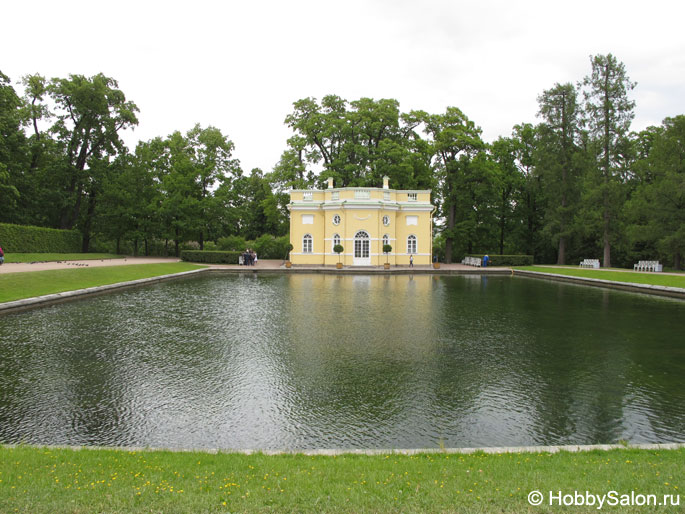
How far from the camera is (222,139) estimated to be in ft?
130

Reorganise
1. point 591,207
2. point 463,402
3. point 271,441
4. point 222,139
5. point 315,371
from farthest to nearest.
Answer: point 222,139
point 591,207
point 315,371
point 463,402
point 271,441

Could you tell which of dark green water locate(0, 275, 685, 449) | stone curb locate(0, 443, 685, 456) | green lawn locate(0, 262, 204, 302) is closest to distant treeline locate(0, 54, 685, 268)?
green lawn locate(0, 262, 204, 302)

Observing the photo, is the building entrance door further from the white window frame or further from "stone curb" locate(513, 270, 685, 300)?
"stone curb" locate(513, 270, 685, 300)

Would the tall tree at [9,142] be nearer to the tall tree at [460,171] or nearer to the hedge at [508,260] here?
the tall tree at [460,171]

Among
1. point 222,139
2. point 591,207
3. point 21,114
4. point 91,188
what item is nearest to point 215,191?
point 222,139

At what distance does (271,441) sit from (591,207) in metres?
34.6

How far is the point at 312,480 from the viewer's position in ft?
10.7

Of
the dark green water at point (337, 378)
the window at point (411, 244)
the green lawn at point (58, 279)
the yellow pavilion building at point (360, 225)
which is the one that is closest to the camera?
the dark green water at point (337, 378)

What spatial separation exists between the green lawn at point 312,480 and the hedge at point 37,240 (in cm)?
3048

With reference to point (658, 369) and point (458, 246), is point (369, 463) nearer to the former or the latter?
point (658, 369)

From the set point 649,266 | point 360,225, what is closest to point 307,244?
point 360,225

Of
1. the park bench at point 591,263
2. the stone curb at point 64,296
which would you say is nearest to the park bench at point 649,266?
the park bench at point 591,263

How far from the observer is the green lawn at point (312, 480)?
2.91m

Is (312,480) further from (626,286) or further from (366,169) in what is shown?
(366,169)
